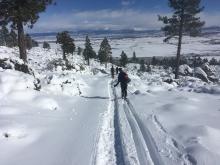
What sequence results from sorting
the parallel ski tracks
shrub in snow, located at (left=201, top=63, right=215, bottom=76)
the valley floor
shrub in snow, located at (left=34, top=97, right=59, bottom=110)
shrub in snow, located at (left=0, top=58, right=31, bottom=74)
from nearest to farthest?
the parallel ski tracks, the valley floor, shrub in snow, located at (left=34, top=97, right=59, bottom=110), shrub in snow, located at (left=0, top=58, right=31, bottom=74), shrub in snow, located at (left=201, top=63, right=215, bottom=76)

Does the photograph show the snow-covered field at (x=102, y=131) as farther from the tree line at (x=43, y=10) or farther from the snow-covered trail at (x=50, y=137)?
the tree line at (x=43, y=10)

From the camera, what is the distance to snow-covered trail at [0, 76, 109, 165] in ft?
24.3

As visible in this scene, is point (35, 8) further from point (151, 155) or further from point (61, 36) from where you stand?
point (61, 36)

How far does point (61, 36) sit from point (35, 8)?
5284cm

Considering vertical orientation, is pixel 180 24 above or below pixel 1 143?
above

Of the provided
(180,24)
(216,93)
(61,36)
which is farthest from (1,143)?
(61,36)

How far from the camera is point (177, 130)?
9562mm

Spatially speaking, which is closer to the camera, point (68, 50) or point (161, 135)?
point (161, 135)

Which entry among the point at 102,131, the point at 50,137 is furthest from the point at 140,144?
the point at 50,137

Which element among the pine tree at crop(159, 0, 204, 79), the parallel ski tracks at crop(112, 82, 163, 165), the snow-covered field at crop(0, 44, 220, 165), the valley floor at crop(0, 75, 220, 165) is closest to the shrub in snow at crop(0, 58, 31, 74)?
the snow-covered field at crop(0, 44, 220, 165)

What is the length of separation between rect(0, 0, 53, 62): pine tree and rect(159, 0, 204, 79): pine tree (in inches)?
572

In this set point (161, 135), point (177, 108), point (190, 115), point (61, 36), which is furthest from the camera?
point (61, 36)

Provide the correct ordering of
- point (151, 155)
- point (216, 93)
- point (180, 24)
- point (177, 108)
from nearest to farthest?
point (151, 155) < point (177, 108) < point (216, 93) < point (180, 24)

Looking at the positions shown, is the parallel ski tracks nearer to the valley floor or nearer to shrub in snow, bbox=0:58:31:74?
the valley floor
